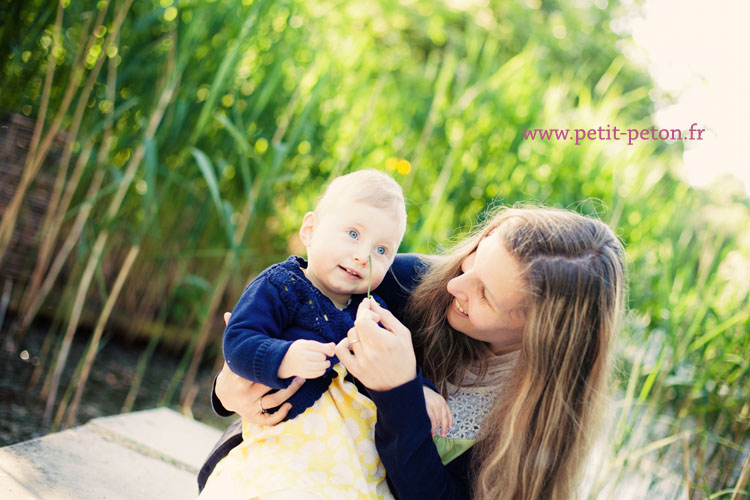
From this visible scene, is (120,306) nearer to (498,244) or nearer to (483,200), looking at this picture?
(483,200)

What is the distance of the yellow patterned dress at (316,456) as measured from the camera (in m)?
0.99

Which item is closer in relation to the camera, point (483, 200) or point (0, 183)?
point (0, 183)

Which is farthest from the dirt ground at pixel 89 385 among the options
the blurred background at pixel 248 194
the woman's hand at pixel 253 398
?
the woman's hand at pixel 253 398

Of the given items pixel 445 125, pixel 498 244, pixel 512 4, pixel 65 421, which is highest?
pixel 512 4

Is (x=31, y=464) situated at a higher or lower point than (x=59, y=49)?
lower

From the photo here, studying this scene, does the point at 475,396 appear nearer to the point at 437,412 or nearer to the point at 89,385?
the point at 437,412

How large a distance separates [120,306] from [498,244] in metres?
2.20

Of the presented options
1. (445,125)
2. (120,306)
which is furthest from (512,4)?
(120,306)

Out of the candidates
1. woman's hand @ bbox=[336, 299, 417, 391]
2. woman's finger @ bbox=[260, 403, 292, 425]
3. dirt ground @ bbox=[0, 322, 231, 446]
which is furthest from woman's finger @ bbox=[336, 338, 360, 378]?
dirt ground @ bbox=[0, 322, 231, 446]

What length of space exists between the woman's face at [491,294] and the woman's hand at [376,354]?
171mm

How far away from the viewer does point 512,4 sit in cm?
1005

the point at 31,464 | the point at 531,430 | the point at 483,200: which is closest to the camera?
the point at 531,430

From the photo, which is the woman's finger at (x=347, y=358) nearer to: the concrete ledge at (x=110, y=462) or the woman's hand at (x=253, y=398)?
the woman's hand at (x=253, y=398)

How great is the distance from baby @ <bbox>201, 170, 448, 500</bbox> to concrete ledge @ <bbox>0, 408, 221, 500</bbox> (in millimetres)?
375
